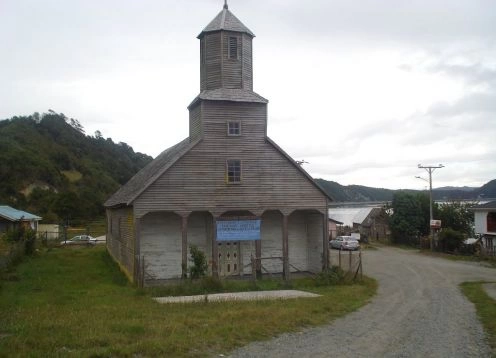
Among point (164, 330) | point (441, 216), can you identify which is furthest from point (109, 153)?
point (164, 330)

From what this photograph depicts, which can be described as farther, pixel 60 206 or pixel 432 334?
pixel 60 206

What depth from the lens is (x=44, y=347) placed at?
1003 cm

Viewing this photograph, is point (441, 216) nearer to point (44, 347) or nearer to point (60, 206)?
point (60, 206)

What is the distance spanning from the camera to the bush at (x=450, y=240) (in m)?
49.1

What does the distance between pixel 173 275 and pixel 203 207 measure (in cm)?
422

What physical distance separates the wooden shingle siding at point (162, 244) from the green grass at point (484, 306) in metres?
13.3

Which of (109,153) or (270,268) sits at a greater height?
(109,153)

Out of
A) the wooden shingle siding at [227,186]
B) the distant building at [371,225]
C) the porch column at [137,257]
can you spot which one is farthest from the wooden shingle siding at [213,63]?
the distant building at [371,225]

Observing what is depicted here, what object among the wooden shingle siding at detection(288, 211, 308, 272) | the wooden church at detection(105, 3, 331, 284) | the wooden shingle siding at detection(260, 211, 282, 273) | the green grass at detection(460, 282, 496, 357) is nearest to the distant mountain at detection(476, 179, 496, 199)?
the wooden shingle siding at detection(288, 211, 308, 272)

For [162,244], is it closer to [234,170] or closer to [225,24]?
[234,170]

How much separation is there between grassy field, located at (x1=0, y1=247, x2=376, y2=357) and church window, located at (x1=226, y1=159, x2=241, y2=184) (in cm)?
570

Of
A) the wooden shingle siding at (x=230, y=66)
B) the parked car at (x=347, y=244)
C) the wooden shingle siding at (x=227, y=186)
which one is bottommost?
the parked car at (x=347, y=244)

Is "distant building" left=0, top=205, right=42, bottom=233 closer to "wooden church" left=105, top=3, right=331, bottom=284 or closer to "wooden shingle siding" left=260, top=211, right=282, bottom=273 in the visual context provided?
"wooden church" left=105, top=3, right=331, bottom=284

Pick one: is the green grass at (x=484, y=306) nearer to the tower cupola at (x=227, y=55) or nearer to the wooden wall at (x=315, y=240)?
the wooden wall at (x=315, y=240)
